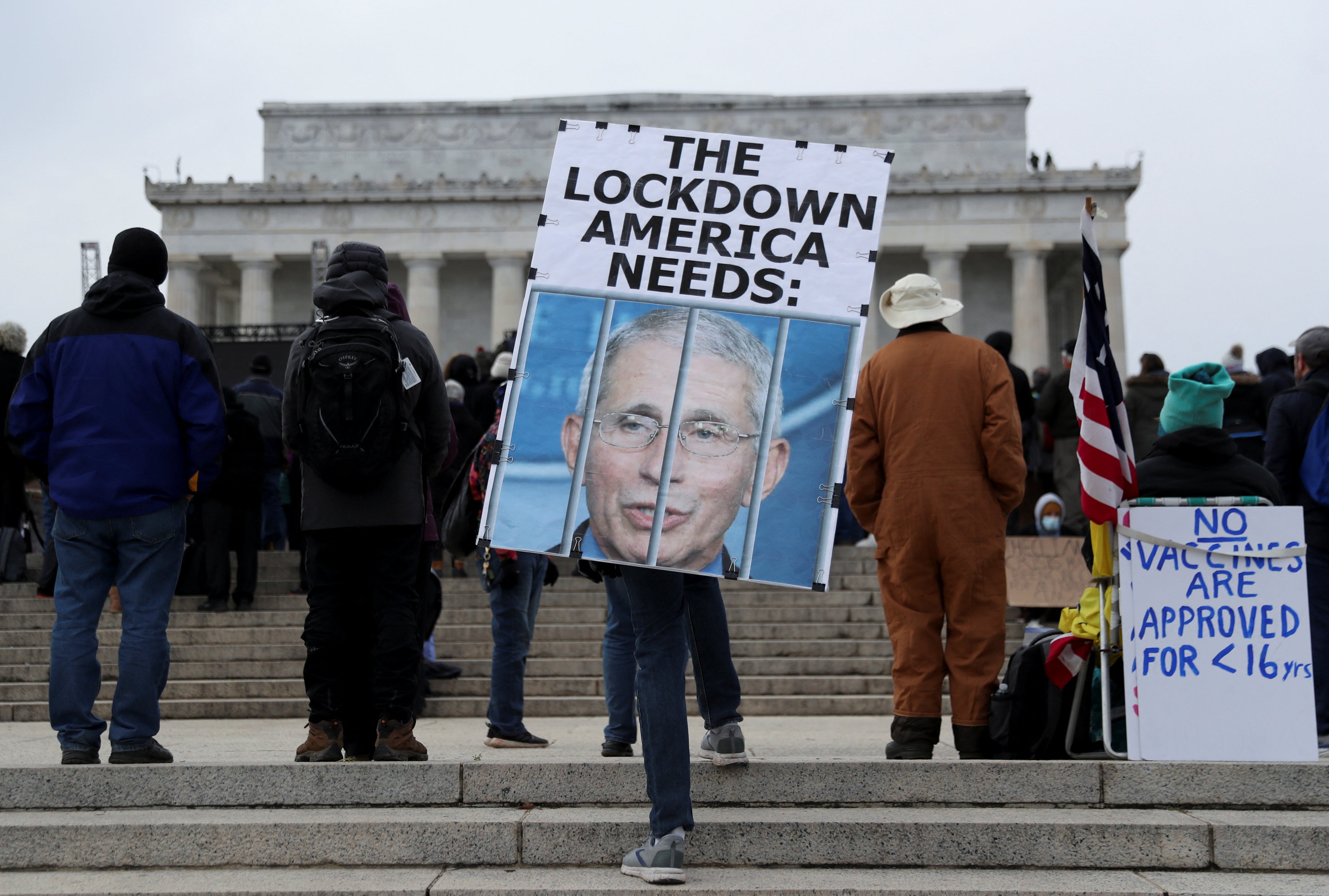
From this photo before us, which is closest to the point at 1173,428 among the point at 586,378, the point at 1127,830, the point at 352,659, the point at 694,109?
the point at 1127,830

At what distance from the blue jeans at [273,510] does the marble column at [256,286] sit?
34.1 meters

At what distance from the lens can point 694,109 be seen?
45125 mm

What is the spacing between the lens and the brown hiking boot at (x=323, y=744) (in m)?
4.91

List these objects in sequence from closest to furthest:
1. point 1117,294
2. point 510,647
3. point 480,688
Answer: point 510,647 → point 480,688 → point 1117,294

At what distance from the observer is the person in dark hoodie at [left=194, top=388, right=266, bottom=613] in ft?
32.8

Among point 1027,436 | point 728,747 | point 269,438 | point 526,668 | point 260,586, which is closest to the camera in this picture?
point 728,747

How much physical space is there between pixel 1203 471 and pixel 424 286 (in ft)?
139

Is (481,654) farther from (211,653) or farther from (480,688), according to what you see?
(211,653)

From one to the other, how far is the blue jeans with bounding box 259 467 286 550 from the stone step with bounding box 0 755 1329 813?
27.0ft

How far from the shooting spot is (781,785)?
466 centimetres

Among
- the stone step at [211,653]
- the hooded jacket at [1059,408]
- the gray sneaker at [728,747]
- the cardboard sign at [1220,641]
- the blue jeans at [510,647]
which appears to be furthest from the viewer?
the hooded jacket at [1059,408]

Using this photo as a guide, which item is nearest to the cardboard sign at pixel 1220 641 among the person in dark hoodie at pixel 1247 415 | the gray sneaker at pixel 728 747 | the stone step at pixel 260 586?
the gray sneaker at pixel 728 747

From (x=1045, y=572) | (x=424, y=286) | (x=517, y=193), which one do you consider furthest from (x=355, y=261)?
(x=424, y=286)

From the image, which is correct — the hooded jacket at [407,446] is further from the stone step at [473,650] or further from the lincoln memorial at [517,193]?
the lincoln memorial at [517,193]
